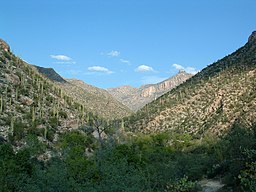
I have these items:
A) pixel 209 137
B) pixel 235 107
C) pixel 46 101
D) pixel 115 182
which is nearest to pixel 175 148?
pixel 209 137

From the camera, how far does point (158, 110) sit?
288ft

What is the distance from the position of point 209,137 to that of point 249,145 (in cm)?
3567

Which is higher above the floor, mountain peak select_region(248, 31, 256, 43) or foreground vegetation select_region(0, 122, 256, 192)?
mountain peak select_region(248, 31, 256, 43)

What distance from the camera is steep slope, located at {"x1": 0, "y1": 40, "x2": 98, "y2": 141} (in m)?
41.0

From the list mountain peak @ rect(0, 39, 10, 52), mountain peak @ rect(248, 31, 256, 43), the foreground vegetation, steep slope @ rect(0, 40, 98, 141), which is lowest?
the foreground vegetation

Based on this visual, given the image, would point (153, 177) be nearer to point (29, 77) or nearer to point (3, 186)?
point (3, 186)

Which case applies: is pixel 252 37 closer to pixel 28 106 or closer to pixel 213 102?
pixel 213 102

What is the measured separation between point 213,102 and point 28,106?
42074 millimetres

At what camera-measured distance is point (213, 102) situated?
74.8 meters

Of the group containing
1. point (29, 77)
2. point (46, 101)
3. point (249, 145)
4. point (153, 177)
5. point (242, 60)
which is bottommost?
point (153, 177)

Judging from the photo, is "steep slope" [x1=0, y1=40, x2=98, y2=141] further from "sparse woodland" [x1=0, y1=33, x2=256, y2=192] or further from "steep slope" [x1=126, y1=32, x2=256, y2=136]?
"steep slope" [x1=126, y1=32, x2=256, y2=136]

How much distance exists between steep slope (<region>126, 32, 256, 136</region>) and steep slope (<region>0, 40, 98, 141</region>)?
27022mm

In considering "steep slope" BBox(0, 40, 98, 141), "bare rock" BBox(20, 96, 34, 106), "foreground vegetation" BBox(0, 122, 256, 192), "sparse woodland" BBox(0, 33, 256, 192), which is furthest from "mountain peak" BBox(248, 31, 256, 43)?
"bare rock" BBox(20, 96, 34, 106)

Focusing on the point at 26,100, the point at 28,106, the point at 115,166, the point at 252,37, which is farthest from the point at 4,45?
the point at 252,37
